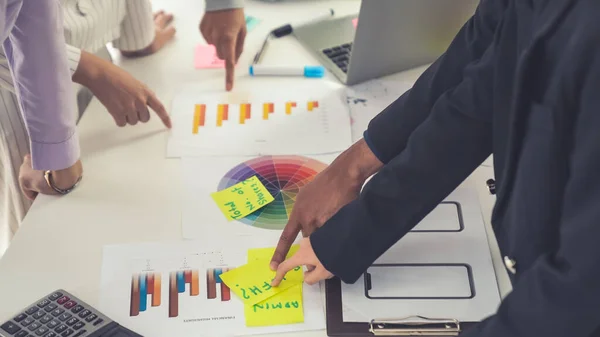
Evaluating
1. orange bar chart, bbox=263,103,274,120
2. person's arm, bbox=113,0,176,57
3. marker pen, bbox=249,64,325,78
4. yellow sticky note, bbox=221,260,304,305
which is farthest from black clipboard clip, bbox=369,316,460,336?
person's arm, bbox=113,0,176,57

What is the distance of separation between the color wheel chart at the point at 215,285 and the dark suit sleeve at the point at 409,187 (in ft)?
0.40

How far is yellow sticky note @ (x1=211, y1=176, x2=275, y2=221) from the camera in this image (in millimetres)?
910

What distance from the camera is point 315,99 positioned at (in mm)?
1132

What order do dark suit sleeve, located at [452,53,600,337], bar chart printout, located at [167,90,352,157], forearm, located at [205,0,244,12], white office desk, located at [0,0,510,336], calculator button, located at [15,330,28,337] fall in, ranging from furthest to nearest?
forearm, located at [205,0,244,12]
bar chart printout, located at [167,90,352,157]
white office desk, located at [0,0,510,336]
calculator button, located at [15,330,28,337]
dark suit sleeve, located at [452,53,600,337]

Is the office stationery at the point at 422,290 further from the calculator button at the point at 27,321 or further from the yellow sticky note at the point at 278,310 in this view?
the calculator button at the point at 27,321

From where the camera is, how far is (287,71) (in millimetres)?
1188

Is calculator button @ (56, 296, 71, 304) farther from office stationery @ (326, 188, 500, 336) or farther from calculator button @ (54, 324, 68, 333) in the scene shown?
office stationery @ (326, 188, 500, 336)

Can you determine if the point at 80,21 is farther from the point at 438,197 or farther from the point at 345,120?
the point at 438,197

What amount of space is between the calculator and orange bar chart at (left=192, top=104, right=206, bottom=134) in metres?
0.39

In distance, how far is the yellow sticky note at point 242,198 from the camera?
2.98 feet

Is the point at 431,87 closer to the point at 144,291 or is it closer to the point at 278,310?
the point at 278,310

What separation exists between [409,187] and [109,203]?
Result: 1.42ft

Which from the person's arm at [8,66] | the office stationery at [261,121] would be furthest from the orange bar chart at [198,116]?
the person's arm at [8,66]

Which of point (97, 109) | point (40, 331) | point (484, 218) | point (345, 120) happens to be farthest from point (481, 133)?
point (97, 109)
